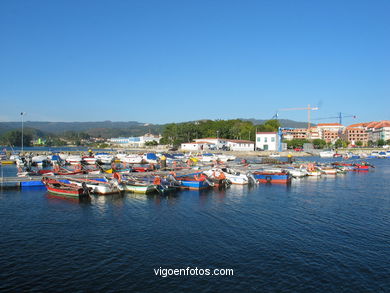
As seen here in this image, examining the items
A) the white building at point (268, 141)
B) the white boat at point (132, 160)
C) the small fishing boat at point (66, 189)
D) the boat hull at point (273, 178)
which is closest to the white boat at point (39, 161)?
the white boat at point (132, 160)

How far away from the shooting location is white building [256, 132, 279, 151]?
10069cm

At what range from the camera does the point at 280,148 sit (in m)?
101

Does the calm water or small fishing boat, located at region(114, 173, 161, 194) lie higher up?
small fishing boat, located at region(114, 173, 161, 194)

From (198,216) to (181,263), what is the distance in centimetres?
778

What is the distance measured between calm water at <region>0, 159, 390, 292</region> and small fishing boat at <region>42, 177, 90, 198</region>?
1094mm

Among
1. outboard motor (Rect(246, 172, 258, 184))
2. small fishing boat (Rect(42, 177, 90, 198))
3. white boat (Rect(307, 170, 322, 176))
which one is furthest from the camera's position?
white boat (Rect(307, 170, 322, 176))

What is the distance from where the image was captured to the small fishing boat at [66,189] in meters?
26.5

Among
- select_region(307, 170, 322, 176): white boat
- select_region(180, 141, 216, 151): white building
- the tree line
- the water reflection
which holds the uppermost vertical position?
the tree line

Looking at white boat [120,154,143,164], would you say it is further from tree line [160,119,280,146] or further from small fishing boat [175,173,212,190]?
tree line [160,119,280,146]

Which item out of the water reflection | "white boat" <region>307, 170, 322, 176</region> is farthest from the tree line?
the water reflection

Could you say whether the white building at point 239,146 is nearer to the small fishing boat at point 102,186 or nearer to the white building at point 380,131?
the small fishing boat at point 102,186

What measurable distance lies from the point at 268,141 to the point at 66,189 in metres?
82.7

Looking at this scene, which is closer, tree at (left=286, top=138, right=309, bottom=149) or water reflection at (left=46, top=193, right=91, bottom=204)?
water reflection at (left=46, top=193, right=91, bottom=204)

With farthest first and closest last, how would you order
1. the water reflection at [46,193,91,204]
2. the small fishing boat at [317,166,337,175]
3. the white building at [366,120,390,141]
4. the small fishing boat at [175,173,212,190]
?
the white building at [366,120,390,141]
the small fishing boat at [317,166,337,175]
the small fishing boat at [175,173,212,190]
the water reflection at [46,193,91,204]
